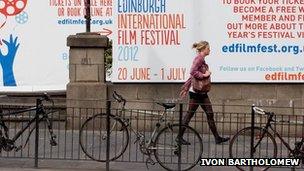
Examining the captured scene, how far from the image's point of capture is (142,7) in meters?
12.4

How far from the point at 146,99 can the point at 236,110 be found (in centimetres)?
179

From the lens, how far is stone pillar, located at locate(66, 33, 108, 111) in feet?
40.2

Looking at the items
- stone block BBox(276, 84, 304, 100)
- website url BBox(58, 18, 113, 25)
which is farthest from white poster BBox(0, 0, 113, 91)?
stone block BBox(276, 84, 304, 100)

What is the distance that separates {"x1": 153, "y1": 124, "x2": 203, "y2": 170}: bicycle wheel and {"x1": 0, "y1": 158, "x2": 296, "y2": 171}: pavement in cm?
19

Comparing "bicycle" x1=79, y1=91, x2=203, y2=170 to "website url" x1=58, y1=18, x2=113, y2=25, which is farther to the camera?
"website url" x1=58, y1=18, x2=113, y2=25

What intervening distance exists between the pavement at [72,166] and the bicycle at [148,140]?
13cm

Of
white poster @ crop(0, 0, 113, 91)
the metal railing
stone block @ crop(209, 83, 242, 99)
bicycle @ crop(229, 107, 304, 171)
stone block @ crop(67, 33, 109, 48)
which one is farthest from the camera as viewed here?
white poster @ crop(0, 0, 113, 91)

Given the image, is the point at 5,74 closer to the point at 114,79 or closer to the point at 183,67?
the point at 114,79

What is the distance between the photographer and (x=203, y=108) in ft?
33.2

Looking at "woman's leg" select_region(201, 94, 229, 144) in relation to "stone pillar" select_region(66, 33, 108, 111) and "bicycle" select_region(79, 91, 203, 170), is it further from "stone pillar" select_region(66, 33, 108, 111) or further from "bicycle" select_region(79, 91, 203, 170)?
"stone pillar" select_region(66, 33, 108, 111)

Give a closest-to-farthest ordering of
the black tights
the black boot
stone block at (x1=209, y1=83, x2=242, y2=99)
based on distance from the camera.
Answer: the black tights
the black boot
stone block at (x1=209, y1=83, x2=242, y2=99)

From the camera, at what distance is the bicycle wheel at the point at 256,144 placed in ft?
28.4

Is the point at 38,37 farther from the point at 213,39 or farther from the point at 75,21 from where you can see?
the point at 213,39

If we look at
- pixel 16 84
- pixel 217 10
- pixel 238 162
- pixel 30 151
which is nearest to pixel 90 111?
pixel 30 151
